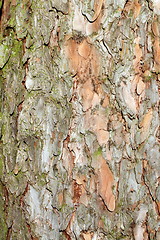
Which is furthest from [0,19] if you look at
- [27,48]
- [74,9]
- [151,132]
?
[151,132]

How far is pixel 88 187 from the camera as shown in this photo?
126 centimetres

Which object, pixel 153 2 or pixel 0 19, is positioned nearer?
pixel 153 2

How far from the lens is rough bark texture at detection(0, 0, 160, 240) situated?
48.3 inches

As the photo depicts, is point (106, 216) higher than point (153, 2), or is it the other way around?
point (153, 2)

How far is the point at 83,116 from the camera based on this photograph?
1257 mm

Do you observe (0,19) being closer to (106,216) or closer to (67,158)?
(67,158)

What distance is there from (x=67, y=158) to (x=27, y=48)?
43cm

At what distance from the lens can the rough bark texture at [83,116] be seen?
4.02ft

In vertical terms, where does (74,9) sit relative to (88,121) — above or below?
above

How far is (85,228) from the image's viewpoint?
128 cm

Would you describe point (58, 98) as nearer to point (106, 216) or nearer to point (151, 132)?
point (151, 132)

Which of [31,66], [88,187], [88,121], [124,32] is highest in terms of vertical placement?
[124,32]

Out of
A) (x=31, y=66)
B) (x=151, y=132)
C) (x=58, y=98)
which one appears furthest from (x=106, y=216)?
(x=31, y=66)

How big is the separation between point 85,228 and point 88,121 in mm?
396
